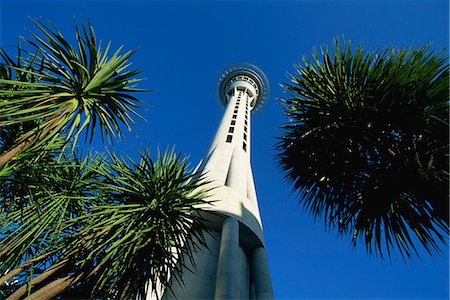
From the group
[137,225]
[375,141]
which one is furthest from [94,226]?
[375,141]

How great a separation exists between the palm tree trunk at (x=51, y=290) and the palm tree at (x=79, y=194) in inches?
0.7

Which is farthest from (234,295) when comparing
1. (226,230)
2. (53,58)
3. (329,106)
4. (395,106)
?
(53,58)

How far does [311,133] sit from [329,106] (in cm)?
70

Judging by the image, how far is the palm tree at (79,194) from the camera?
17.0 feet

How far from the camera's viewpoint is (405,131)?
5.15m

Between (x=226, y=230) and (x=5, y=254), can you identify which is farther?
(x=226, y=230)

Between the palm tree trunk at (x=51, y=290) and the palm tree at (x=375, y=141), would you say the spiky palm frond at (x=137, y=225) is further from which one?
the palm tree at (x=375, y=141)

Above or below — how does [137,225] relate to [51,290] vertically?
above

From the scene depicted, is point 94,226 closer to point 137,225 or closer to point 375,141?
point 137,225

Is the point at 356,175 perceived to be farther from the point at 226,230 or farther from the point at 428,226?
the point at 226,230

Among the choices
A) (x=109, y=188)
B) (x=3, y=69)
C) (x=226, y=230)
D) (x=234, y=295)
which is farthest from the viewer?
(x=226, y=230)

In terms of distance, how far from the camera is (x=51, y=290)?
5.54 m

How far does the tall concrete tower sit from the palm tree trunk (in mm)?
3615

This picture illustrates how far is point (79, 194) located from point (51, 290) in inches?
102
